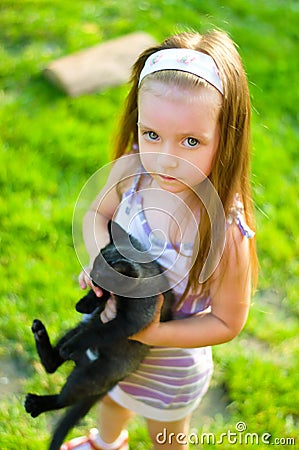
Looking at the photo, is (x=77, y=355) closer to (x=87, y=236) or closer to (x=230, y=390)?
(x=87, y=236)

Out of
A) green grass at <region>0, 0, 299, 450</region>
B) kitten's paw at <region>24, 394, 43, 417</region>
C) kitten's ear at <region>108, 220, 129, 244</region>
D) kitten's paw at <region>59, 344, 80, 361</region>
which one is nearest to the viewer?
kitten's ear at <region>108, 220, 129, 244</region>

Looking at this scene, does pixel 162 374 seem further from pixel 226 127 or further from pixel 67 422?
pixel 226 127

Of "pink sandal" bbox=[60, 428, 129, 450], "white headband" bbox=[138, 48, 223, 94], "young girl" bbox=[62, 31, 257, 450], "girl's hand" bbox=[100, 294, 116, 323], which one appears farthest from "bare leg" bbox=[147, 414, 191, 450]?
"white headband" bbox=[138, 48, 223, 94]

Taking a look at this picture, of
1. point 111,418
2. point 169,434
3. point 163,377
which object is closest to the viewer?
point 163,377

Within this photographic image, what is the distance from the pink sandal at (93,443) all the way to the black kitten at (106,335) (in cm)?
23

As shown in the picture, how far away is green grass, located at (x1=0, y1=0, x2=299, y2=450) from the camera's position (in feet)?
8.10

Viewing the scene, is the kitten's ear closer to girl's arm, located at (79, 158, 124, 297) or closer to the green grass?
girl's arm, located at (79, 158, 124, 297)

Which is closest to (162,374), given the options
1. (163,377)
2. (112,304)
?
(163,377)

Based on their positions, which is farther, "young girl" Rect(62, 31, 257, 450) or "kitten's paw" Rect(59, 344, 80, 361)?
"kitten's paw" Rect(59, 344, 80, 361)

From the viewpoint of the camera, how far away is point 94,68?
3.93 m

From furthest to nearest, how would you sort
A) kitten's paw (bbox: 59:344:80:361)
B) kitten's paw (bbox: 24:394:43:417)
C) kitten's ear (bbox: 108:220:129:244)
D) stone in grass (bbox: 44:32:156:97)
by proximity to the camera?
1. stone in grass (bbox: 44:32:156:97)
2. kitten's paw (bbox: 24:394:43:417)
3. kitten's paw (bbox: 59:344:80:361)
4. kitten's ear (bbox: 108:220:129:244)

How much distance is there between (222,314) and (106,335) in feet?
0.96

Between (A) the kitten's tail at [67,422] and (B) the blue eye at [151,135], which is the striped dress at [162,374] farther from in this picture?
(B) the blue eye at [151,135]

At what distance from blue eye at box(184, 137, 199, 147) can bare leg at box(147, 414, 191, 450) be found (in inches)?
33.3
